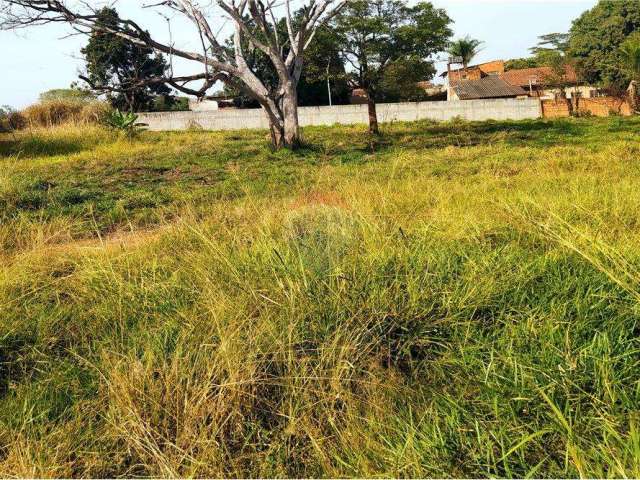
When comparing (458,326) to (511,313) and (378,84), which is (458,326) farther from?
(378,84)

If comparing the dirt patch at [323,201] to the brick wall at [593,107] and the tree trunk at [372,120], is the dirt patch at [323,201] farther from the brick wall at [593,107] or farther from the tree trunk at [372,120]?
the brick wall at [593,107]

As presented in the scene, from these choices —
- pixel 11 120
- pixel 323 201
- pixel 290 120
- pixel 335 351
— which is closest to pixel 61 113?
pixel 11 120

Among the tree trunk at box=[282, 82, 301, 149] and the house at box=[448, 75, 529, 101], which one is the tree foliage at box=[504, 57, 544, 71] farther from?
the tree trunk at box=[282, 82, 301, 149]

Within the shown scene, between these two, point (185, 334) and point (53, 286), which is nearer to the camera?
point (185, 334)

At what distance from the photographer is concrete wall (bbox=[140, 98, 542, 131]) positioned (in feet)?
80.6

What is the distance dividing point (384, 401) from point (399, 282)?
0.62m

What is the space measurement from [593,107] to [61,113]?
25245 millimetres

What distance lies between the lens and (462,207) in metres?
3.71

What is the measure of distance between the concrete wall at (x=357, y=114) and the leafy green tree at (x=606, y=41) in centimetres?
1053

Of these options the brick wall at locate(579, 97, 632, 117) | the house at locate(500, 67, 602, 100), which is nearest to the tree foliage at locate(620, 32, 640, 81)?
the brick wall at locate(579, 97, 632, 117)

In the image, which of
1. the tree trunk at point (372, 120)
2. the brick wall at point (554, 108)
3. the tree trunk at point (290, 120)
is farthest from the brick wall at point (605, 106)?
the tree trunk at point (290, 120)

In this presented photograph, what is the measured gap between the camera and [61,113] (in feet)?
67.7

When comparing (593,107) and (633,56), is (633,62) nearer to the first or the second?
(633,56)

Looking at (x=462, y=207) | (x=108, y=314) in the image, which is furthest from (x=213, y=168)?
(x=108, y=314)
